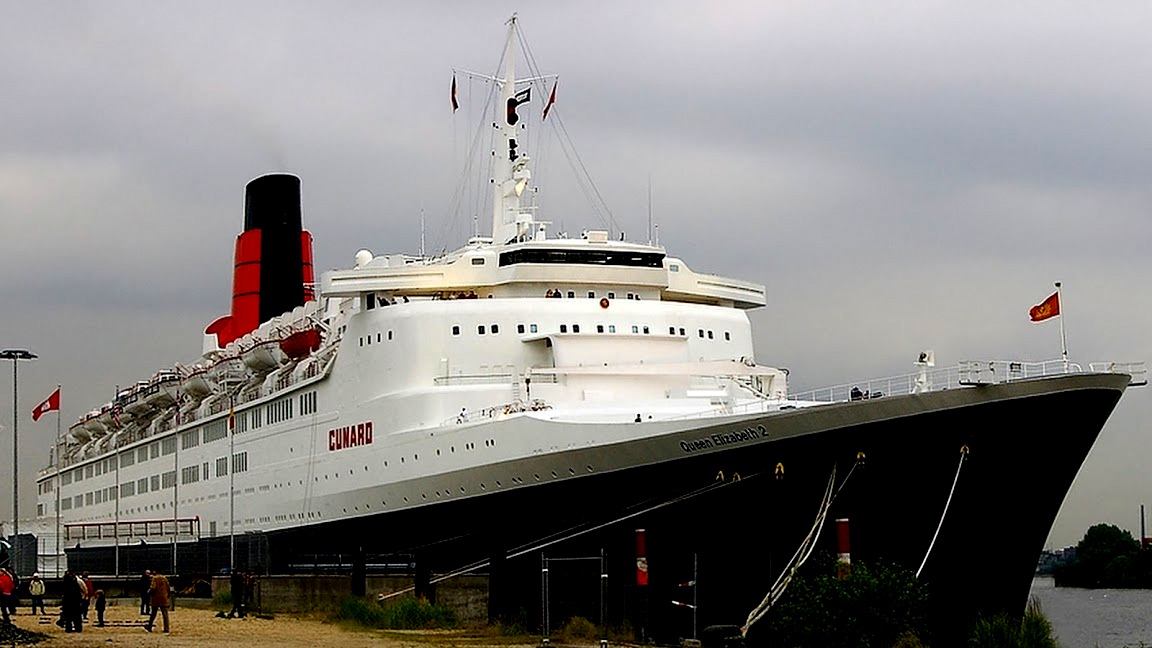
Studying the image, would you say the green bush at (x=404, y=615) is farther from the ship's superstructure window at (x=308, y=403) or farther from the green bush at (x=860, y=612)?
the ship's superstructure window at (x=308, y=403)

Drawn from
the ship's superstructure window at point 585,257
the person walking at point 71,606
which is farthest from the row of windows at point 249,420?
the person walking at point 71,606

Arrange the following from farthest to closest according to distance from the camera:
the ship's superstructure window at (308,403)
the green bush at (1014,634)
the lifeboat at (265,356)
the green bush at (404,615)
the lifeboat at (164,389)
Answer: the lifeboat at (164,389), the lifeboat at (265,356), the ship's superstructure window at (308,403), the green bush at (404,615), the green bush at (1014,634)

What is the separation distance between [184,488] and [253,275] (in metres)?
7.40

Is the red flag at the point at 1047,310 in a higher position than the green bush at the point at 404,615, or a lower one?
higher

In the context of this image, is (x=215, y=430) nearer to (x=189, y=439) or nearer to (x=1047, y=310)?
(x=189, y=439)

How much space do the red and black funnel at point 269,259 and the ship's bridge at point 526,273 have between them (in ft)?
61.6

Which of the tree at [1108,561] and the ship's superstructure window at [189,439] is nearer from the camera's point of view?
the ship's superstructure window at [189,439]

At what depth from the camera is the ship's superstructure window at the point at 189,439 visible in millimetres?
49750

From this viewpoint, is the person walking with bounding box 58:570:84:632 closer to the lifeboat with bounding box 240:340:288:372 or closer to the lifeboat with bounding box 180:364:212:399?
the lifeboat with bounding box 240:340:288:372

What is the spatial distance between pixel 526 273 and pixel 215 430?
18681mm

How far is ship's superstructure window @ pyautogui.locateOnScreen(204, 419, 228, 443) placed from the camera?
46281 millimetres

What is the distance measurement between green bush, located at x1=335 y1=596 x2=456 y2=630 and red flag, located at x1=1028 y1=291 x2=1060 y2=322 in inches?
451

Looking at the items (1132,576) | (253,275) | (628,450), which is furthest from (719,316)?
(1132,576)

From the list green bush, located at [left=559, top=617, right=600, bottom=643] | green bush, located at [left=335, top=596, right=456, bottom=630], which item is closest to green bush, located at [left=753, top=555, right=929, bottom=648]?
green bush, located at [left=559, top=617, right=600, bottom=643]
